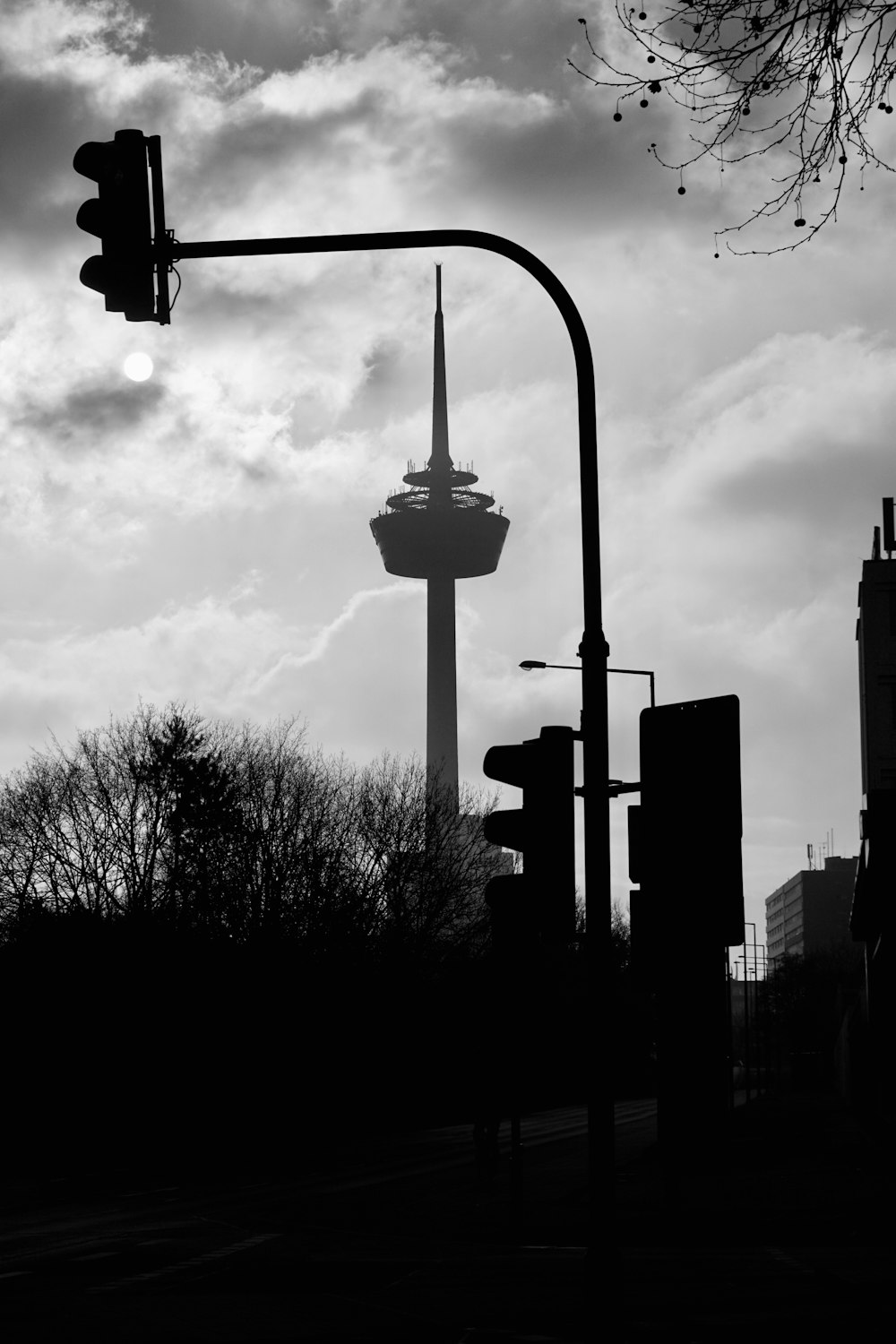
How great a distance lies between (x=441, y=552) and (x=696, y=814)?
6148 inches

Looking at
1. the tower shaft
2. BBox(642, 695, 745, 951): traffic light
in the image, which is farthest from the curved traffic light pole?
the tower shaft

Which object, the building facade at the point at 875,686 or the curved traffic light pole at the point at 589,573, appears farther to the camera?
the building facade at the point at 875,686

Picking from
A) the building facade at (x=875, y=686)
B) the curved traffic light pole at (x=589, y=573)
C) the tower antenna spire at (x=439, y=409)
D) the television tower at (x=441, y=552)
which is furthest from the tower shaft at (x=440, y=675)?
the curved traffic light pole at (x=589, y=573)

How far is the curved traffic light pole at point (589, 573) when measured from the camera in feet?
31.2

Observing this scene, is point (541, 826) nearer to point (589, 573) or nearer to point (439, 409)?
point (589, 573)

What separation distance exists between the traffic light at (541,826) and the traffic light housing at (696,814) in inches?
→ 20.5

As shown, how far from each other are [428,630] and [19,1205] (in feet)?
465

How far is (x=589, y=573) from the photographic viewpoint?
10.6 metres

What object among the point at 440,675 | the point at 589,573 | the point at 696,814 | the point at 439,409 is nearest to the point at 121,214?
the point at 589,573

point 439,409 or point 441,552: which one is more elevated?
point 439,409

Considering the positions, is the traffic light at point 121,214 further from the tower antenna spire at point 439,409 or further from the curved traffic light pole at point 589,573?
the tower antenna spire at point 439,409

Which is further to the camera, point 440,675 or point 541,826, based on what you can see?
point 440,675

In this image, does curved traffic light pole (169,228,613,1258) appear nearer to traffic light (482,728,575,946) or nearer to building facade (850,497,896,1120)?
traffic light (482,728,575,946)

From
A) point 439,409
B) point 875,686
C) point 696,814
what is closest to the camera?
point 696,814
